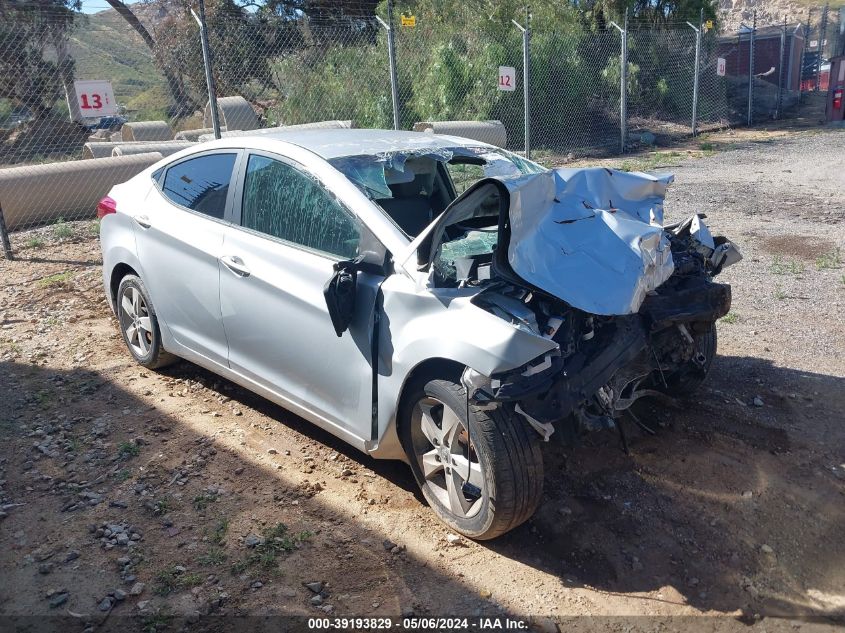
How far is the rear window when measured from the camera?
181 inches

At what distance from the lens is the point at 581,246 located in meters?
3.47

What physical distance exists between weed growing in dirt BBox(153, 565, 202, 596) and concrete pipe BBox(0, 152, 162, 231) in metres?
7.90

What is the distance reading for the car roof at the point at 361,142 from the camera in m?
4.26

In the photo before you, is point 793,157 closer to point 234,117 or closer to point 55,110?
point 234,117

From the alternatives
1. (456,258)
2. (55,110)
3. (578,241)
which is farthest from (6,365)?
(55,110)

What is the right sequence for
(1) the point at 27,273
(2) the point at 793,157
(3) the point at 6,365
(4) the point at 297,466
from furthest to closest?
(2) the point at 793,157 < (1) the point at 27,273 < (3) the point at 6,365 < (4) the point at 297,466

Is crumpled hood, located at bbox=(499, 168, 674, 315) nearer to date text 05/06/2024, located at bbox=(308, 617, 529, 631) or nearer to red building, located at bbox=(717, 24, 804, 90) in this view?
date text 05/06/2024, located at bbox=(308, 617, 529, 631)

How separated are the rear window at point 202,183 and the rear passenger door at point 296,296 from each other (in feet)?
0.65

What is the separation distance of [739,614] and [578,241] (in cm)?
165

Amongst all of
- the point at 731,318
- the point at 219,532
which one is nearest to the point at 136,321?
the point at 219,532

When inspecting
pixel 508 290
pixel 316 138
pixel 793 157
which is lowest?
pixel 793 157

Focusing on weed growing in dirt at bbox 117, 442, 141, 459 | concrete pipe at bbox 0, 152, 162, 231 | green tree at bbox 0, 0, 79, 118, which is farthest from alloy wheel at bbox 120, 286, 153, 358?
green tree at bbox 0, 0, 79, 118

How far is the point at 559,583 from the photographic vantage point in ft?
10.6

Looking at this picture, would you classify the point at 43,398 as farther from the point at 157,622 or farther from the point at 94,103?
the point at 94,103
